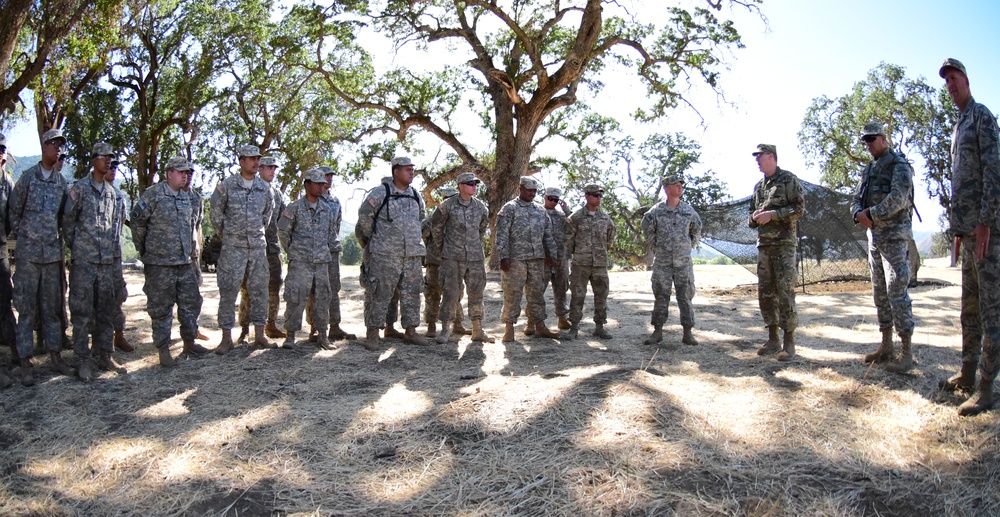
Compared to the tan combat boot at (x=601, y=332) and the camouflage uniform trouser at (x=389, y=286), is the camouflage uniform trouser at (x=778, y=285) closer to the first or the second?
the tan combat boot at (x=601, y=332)

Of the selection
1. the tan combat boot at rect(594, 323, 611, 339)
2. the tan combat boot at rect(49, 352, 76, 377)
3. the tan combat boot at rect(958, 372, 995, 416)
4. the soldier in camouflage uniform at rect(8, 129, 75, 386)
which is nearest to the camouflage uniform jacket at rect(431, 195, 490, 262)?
the tan combat boot at rect(594, 323, 611, 339)

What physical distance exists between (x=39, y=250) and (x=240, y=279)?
168 centimetres

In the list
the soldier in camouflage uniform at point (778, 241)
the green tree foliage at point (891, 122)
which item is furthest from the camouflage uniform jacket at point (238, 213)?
the green tree foliage at point (891, 122)

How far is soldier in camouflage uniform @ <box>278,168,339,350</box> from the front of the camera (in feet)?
21.7

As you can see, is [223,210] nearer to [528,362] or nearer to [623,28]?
[528,362]

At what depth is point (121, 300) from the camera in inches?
241

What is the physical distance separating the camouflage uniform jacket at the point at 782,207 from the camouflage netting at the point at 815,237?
6.32m

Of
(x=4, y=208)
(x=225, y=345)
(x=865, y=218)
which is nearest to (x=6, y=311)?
(x=4, y=208)

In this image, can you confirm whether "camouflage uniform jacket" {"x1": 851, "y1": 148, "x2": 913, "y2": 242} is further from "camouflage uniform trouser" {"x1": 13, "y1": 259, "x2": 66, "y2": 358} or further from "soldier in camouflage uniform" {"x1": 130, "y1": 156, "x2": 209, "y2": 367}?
"camouflage uniform trouser" {"x1": 13, "y1": 259, "x2": 66, "y2": 358}

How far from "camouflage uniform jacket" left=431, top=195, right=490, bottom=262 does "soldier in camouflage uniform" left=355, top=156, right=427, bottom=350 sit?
44 cm

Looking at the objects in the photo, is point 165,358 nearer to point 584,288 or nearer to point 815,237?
point 584,288

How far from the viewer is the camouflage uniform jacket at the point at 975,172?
13.0 feet

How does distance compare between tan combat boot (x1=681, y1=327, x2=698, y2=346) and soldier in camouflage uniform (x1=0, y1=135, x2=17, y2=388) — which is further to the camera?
tan combat boot (x1=681, y1=327, x2=698, y2=346)

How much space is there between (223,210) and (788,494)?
5549 mm
